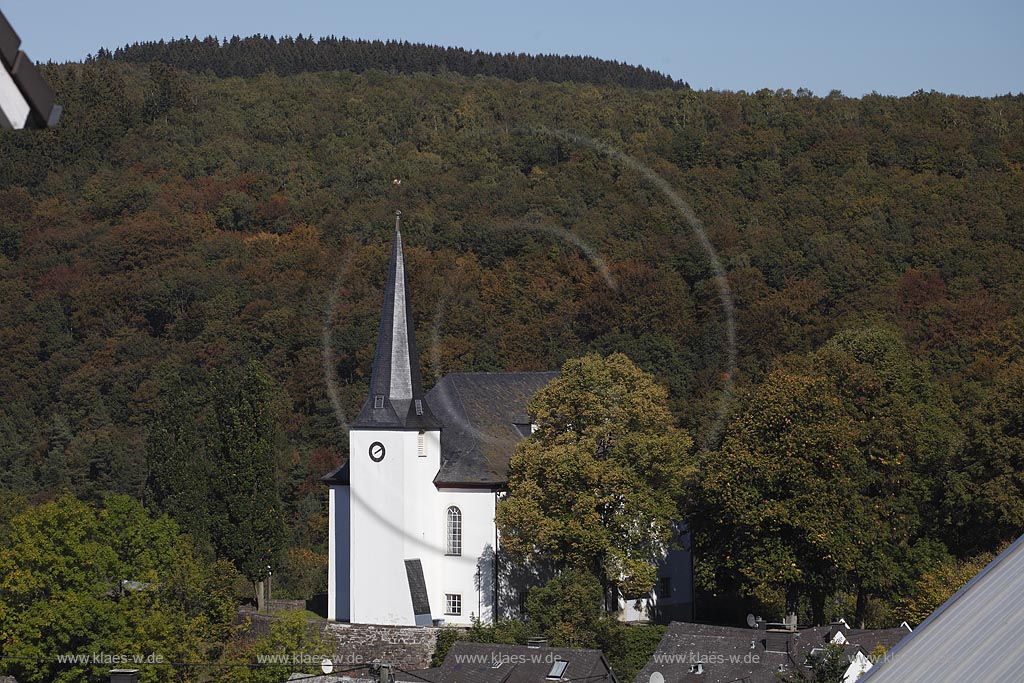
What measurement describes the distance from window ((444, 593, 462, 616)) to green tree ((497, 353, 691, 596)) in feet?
8.57

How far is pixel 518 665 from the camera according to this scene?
34406 mm

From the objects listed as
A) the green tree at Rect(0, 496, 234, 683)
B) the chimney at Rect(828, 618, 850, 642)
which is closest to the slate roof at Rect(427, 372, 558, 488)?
the green tree at Rect(0, 496, 234, 683)

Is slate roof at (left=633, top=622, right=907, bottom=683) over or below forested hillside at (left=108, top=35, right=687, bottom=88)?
below

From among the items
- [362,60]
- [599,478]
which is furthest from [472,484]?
[362,60]

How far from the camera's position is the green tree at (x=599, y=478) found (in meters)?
43.4

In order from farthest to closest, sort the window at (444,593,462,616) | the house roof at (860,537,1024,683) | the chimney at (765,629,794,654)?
the window at (444,593,462,616), the chimney at (765,629,794,654), the house roof at (860,537,1024,683)

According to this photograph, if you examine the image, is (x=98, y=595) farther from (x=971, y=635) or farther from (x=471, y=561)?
(x=971, y=635)

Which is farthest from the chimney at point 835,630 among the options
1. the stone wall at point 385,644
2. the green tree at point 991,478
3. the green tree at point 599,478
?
the stone wall at point 385,644

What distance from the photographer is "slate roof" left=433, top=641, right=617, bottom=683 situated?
3366 cm

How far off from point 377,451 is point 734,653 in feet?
51.4

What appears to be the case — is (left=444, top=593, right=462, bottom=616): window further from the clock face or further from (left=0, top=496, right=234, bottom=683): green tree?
(left=0, top=496, right=234, bottom=683): green tree

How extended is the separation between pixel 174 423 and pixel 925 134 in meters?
48.4

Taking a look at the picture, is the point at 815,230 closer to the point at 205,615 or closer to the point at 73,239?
the point at 205,615

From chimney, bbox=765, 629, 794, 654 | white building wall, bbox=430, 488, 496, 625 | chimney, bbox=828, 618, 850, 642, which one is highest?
white building wall, bbox=430, 488, 496, 625
